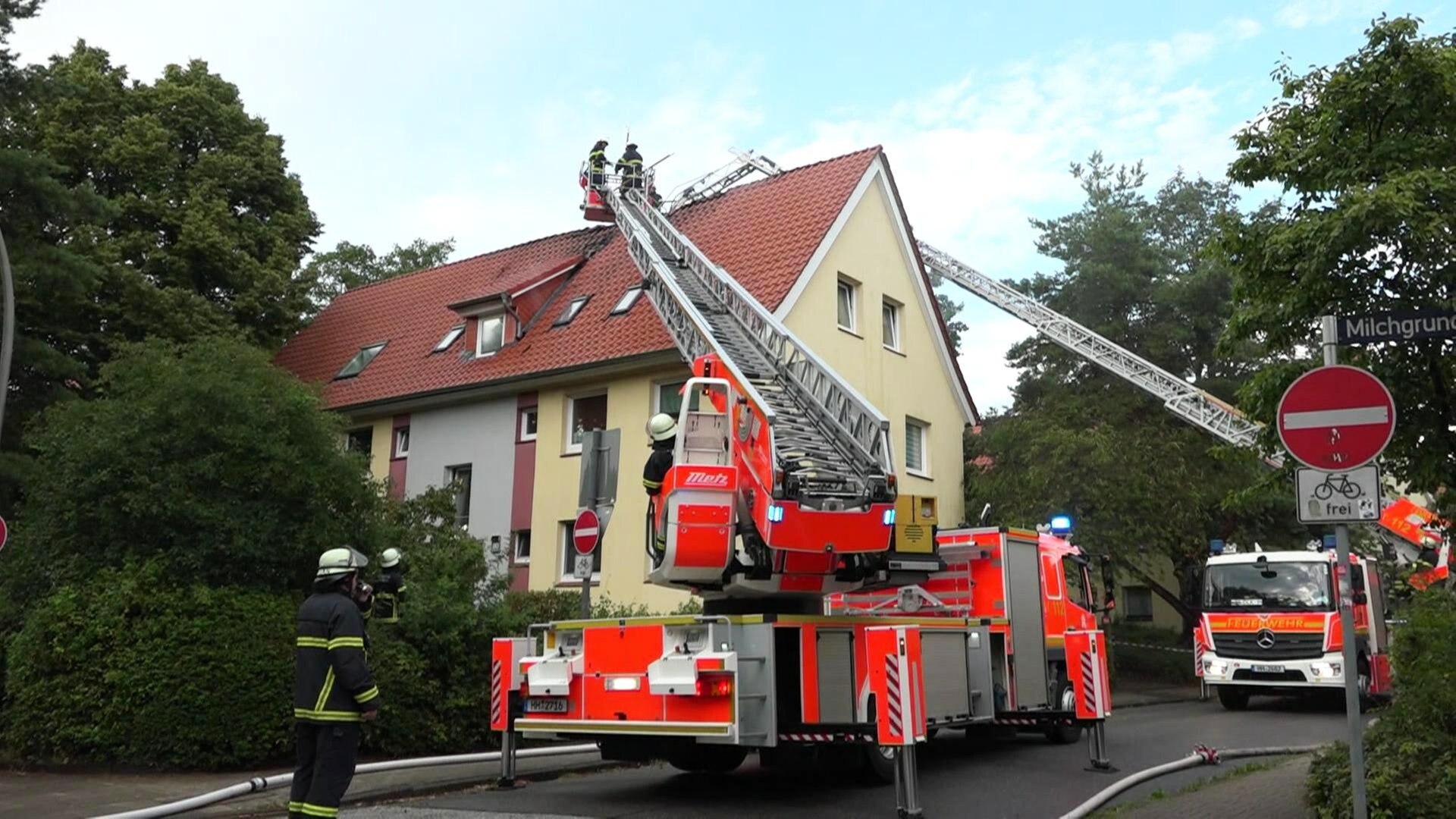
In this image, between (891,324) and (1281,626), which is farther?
(891,324)

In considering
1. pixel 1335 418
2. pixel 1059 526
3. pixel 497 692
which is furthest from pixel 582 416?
pixel 1335 418

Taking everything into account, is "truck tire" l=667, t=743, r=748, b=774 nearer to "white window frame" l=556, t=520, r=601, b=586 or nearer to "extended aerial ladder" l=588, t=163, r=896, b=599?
"extended aerial ladder" l=588, t=163, r=896, b=599

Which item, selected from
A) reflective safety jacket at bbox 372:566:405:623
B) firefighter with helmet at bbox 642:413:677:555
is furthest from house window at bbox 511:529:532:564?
firefighter with helmet at bbox 642:413:677:555

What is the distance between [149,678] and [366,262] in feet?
108

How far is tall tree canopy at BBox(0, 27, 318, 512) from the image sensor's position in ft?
59.0

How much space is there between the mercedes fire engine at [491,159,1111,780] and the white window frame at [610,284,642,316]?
1156cm

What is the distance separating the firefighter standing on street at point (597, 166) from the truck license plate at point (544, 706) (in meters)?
16.6

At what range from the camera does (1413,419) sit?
879 cm

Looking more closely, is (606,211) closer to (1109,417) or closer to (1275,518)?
(1109,417)

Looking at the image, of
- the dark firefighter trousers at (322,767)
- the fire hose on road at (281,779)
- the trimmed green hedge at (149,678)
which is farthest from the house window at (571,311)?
the dark firefighter trousers at (322,767)

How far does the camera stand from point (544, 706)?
1023 centimetres

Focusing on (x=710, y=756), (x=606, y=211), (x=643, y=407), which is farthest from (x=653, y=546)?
(x=606, y=211)

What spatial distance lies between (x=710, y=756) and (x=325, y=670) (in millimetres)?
4708

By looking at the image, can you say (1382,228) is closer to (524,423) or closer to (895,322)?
(895,322)
